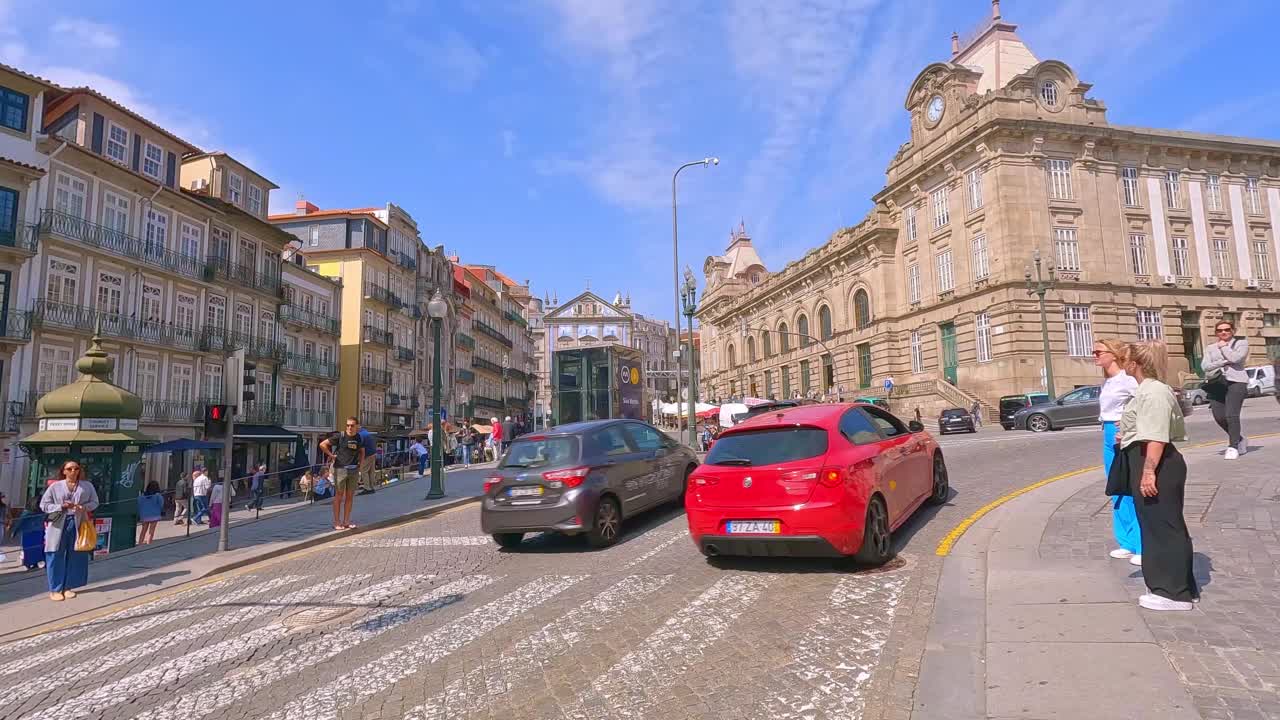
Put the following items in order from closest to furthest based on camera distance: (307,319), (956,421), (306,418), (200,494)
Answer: (200,494)
(956,421)
(306,418)
(307,319)

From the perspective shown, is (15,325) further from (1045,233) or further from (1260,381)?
(1260,381)

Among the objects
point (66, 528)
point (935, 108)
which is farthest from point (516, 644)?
point (935, 108)

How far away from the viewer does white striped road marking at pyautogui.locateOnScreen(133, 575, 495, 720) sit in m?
4.26

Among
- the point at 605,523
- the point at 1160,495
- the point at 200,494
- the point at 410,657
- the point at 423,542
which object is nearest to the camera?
the point at 1160,495

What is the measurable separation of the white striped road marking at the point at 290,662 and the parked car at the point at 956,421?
25.8 metres

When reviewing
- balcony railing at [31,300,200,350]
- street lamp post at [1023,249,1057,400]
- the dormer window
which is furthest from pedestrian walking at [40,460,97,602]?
the dormer window

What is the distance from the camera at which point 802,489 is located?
6453 millimetres

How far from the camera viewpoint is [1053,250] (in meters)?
41.3

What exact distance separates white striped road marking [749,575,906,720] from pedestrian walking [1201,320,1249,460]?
24.3ft

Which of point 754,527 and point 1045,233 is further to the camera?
point 1045,233

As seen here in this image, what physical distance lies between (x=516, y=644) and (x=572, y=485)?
3.64m

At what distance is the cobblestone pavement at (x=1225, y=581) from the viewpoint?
11.3 feet

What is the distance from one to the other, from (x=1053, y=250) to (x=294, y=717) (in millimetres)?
46216

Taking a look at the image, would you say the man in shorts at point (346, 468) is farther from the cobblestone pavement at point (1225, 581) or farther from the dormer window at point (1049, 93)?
the dormer window at point (1049, 93)
